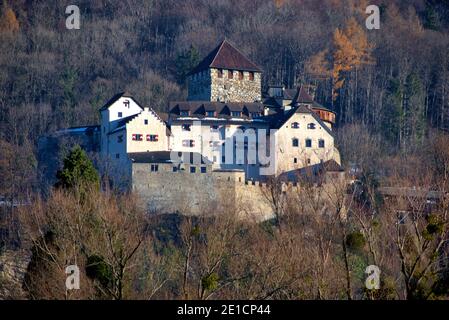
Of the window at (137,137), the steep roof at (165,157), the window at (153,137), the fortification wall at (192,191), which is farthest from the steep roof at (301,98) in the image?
the fortification wall at (192,191)

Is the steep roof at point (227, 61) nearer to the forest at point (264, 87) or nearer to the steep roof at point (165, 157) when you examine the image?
the forest at point (264, 87)

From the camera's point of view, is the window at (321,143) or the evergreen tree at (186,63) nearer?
the window at (321,143)

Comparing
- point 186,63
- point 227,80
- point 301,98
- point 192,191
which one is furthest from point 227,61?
point 192,191

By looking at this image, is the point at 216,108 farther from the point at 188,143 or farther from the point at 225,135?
the point at 188,143

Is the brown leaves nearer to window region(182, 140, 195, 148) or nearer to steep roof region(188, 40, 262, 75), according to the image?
steep roof region(188, 40, 262, 75)

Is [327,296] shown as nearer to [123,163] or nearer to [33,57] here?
[123,163]

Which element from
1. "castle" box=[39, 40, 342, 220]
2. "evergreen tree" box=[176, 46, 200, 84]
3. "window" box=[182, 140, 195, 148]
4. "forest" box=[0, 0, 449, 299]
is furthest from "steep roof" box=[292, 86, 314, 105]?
"evergreen tree" box=[176, 46, 200, 84]

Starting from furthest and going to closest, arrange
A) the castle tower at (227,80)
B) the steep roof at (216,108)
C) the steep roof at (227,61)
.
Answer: the steep roof at (227,61)
the castle tower at (227,80)
the steep roof at (216,108)
